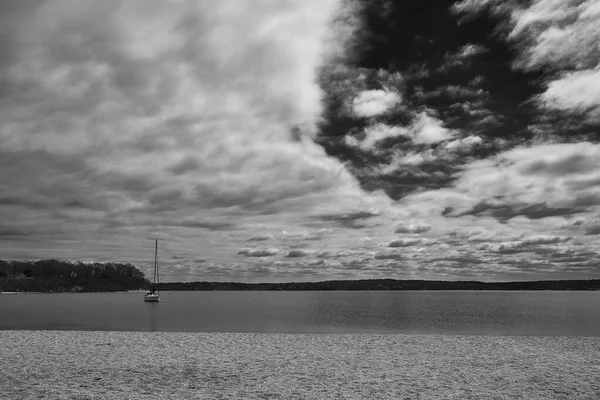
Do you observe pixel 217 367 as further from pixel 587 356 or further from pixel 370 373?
pixel 587 356

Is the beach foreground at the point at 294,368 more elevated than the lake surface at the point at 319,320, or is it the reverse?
the beach foreground at the point at 294,368

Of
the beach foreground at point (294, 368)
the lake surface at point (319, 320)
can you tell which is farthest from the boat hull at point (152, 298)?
the beach foreground at point (294, 368)

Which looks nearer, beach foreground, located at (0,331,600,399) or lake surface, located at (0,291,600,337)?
beach foreground, located at (0,331,600,399)

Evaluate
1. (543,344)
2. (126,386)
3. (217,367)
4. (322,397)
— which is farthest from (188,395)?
(543,344)

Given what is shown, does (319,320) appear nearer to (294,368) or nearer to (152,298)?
(294,368)

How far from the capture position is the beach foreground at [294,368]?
13.6 m

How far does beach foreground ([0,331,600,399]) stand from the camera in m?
13.6

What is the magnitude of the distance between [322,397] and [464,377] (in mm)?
5874

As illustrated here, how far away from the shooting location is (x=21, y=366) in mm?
17562

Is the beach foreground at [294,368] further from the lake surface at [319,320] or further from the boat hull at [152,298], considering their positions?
the boat hull at [152,298]

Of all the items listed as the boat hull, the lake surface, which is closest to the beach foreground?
the lake surface

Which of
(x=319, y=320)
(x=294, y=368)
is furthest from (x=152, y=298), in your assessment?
(x=294, y=368)

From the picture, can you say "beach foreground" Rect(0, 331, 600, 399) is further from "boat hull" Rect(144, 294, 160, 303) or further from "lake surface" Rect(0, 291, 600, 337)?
"boat hull" Rect(144, 294, 160, 303)

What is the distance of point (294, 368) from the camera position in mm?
17781
